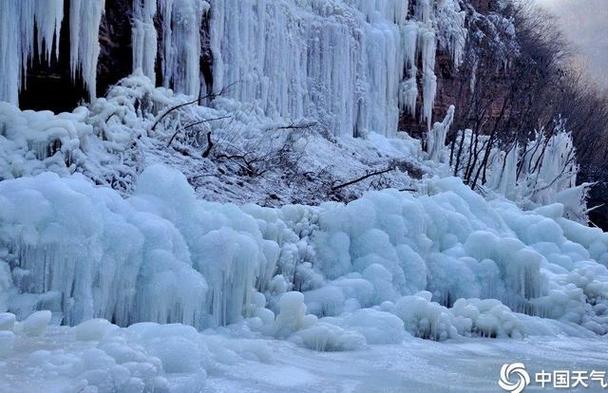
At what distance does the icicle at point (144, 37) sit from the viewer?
1149 centimetres

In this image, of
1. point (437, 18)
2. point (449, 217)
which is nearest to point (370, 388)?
point (449, 217)

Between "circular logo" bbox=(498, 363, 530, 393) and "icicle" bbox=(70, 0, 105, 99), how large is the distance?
23.4 feet

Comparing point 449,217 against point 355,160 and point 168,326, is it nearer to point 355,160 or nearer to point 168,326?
point 168,326

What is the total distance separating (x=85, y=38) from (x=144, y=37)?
1.74 meters

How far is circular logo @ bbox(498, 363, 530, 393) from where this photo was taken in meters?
4.52

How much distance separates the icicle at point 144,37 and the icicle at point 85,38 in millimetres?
1395

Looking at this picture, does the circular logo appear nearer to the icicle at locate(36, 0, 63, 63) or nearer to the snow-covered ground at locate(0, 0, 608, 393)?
the snow-covered ground at locate(0, 0, 608, 393)

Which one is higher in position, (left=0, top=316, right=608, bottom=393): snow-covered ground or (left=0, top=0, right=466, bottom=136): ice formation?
(left=0, top=0, right=466, bottom=136): ice formation

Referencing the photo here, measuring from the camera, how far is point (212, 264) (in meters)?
6.17

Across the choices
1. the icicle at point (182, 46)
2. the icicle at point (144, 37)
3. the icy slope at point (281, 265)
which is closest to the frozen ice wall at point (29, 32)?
the icicle at point (144, 37)

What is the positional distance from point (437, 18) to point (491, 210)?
14449 mm

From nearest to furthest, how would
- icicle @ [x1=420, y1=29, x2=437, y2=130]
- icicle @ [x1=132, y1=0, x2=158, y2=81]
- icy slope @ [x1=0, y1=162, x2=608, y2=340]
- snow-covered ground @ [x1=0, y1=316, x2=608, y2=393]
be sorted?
1. snow-covered ground @ [x1=0, y1=316, x2=608, y2=393]
2. icy slope @ [x1=0, y1=162, x2=608, y2=340]
3. icicle @ [x1=132, y1=0, x2=158, y2=81]
4. icicle @ [x1=420, y1=29, x2=437, y2=130]

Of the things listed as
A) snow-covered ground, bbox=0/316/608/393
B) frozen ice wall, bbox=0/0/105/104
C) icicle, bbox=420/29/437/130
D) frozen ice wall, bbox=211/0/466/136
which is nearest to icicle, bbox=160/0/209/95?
frozen ice wall, bbox=211/0/466/136

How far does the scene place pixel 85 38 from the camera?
997 cm
